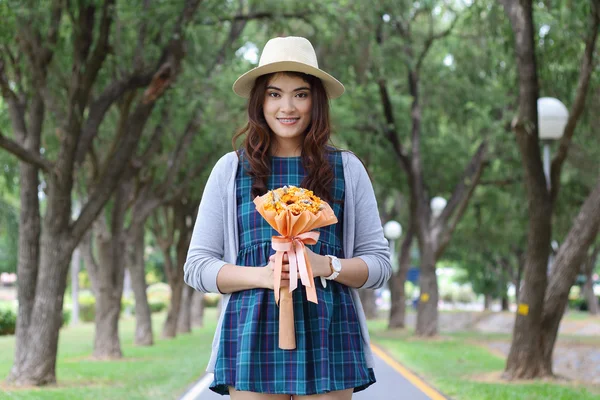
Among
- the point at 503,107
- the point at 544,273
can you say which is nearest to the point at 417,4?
the point at 503,107

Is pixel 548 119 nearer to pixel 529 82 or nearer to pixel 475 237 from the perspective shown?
pixel 529 82

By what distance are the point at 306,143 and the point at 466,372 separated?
37.3ft

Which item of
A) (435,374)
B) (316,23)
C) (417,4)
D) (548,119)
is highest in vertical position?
(417,4)

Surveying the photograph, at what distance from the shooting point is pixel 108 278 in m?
18.3

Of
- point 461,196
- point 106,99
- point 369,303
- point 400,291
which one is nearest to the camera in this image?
point 106,99

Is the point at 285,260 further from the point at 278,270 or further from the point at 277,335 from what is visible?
the point at 277,335

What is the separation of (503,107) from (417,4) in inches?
130

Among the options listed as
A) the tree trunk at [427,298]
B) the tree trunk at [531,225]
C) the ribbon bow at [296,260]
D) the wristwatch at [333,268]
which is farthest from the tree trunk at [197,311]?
the ribbon bow at [296,260]

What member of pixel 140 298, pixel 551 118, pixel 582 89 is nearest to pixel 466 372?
pixel 551 118

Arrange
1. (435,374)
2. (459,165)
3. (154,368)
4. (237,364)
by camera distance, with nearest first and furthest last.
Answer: (237,364), (435,374), (154,368), (459,165)

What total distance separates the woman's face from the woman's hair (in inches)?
0.9

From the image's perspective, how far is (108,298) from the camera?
18.3 meters

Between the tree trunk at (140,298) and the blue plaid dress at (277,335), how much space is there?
62.4ft

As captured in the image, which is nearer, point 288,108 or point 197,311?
point 288,108
